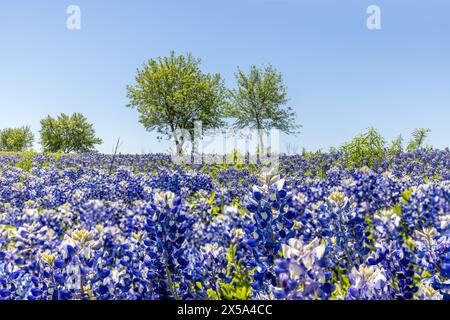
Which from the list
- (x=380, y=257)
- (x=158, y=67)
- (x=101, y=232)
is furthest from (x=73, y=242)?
(x=158, y=67)

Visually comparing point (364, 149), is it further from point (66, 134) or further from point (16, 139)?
point (16, 139)

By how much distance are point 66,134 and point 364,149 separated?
311ft

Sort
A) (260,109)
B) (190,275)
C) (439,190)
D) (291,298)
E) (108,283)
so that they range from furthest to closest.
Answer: (260,109), (439,190), (190,275), (108,283), (291,298)

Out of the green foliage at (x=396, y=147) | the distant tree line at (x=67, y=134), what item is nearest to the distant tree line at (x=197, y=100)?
the green foliage at (x=396, y=147)

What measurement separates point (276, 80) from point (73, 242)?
54070 millimetres

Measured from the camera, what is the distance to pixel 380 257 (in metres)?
2.75

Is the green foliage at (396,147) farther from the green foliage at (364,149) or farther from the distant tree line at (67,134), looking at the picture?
the distant tree line at (67,134)

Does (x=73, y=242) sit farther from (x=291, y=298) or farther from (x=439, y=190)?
(x=439, y=190)

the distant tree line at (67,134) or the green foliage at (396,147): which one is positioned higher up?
the distant tree line at (67,134)

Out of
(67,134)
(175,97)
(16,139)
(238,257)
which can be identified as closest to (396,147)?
(238,257)

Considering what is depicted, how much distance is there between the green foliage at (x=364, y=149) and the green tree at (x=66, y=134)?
89815mm

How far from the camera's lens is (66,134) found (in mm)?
97125

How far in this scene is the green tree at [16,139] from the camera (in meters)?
105

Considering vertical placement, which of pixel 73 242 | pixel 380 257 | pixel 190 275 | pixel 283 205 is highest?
pixel 283 205
